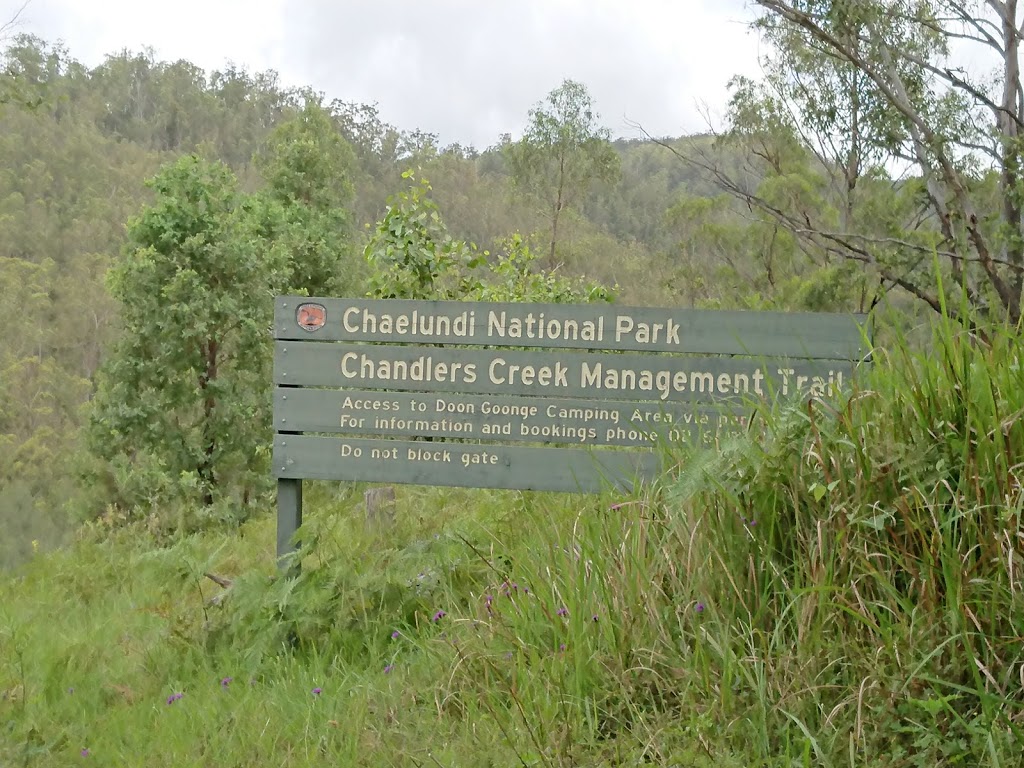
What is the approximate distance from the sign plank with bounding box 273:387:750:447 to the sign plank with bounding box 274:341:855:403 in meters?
0.04

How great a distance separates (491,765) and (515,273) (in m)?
7.46

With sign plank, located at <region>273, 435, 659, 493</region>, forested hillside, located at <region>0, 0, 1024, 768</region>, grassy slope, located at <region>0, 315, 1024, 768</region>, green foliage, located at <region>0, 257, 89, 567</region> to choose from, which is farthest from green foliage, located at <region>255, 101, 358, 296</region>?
grassy slope, located at <region>0, 315, 1024, 768</region>

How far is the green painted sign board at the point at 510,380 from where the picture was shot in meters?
3.79

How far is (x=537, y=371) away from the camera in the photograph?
3.92 meters

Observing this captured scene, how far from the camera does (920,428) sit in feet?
7.95

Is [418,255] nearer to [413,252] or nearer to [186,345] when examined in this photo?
[413,252]

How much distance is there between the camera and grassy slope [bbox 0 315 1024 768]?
217 centimetres

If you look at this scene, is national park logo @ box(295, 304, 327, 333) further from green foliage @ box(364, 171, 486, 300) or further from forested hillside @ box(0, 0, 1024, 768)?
green foliage @ box(364, 171, 486, 300)

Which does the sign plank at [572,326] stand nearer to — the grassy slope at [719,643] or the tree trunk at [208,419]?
the grassy slope at [719,643]

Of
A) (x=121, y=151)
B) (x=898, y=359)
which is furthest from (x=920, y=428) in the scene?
(x=121, y=151)

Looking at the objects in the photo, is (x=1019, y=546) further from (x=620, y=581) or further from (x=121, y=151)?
(x=121, y=151)

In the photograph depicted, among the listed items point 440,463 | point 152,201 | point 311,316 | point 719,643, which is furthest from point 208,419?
point 152,201

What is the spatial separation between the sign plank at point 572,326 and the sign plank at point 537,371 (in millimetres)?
44

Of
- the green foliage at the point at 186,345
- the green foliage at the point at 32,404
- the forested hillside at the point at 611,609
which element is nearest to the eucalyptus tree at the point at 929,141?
the forested hillside at the point at 611,609
